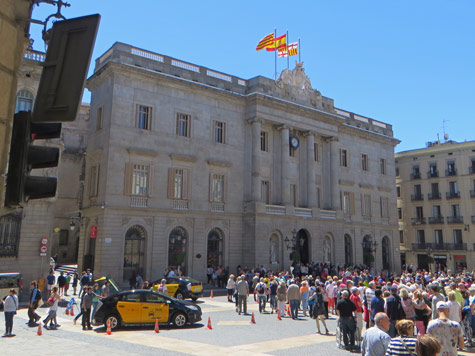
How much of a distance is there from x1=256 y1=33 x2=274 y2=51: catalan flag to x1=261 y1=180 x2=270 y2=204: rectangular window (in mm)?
12922

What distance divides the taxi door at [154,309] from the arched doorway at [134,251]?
1381cm

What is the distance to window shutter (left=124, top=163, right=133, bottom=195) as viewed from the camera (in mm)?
29656

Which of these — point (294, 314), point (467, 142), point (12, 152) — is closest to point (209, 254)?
point (294, 314)

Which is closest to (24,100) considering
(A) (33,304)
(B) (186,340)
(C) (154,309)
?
(A) (33,304)

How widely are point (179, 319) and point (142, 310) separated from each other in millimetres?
1474

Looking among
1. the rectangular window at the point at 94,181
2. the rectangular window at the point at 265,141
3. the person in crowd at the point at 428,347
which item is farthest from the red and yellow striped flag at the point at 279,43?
the person in crowd at the point at 428,347

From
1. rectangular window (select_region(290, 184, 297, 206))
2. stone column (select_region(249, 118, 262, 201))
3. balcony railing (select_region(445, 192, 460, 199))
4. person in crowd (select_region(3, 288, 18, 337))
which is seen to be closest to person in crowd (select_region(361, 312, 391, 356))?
person in crowd (select_region(3, 288, 18, 337))

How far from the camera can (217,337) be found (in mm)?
14203

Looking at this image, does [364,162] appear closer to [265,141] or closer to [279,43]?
[265,141]

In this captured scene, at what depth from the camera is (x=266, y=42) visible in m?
39.2

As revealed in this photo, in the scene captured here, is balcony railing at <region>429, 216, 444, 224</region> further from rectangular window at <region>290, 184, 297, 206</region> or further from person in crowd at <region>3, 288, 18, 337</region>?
person in crowd at <region>3, 288, 18, 337</region>

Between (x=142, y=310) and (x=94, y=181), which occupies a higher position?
(x=94, y=181)

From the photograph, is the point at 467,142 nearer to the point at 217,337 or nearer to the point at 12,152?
the point at 217,337

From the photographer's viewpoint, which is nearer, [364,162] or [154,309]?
[154,309]
